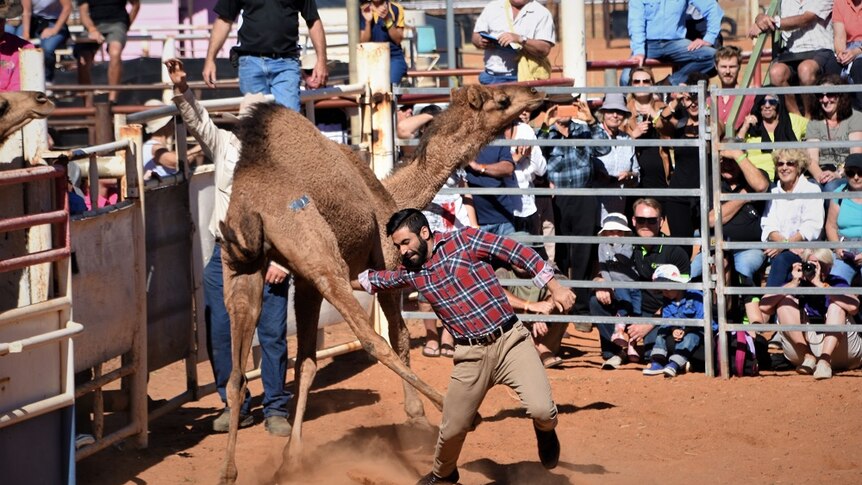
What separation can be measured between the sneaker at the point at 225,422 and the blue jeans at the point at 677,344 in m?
3.49

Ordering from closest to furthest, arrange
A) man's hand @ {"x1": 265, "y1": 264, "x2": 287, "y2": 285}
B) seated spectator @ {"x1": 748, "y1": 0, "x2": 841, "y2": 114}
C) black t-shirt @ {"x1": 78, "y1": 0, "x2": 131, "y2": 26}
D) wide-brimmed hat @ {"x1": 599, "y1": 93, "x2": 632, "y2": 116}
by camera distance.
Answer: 1. man's hand @ {"x1": 265, "y1": 264, "x2": 287, "y2": 285}
2. wide-brimmed hat @ {"x1": 599, "y1": 93, "x2": 632, "y2": 116}
3. seated spectator @ {"x1": 748, "y1": 0, "x2": 841, "y2": 114}
4. black t-shirt @ {"x1": 78, "y1": 0, "x2": 131, "y2": 26}

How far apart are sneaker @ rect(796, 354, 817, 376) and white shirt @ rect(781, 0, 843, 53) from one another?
3.88 m

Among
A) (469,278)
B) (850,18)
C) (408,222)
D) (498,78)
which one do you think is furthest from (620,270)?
(408,222)

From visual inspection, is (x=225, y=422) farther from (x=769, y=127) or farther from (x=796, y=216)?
(x=769, y=127)

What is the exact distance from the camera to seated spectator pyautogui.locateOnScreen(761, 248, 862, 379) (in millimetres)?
9852

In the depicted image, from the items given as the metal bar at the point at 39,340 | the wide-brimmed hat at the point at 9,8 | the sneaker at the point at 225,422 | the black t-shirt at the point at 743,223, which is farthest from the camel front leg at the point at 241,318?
the black t-shirt at the point at 743,223

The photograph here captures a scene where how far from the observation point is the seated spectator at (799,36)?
11.8 m

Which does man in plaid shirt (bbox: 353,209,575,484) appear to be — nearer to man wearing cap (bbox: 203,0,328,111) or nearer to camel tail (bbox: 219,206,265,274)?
camel tail (bbox: 219,206,265,274)

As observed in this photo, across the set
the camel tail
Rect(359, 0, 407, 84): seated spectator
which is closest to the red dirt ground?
the camel tail

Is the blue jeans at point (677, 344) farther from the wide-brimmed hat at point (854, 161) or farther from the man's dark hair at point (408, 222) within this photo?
the man's dark hair at point (408, 222)

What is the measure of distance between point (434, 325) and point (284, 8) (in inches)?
123

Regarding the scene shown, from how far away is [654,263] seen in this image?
10477 mm

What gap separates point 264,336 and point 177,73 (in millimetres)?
2110

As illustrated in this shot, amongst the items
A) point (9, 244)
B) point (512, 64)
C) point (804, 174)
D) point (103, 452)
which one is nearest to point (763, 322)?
point (804, 174)
